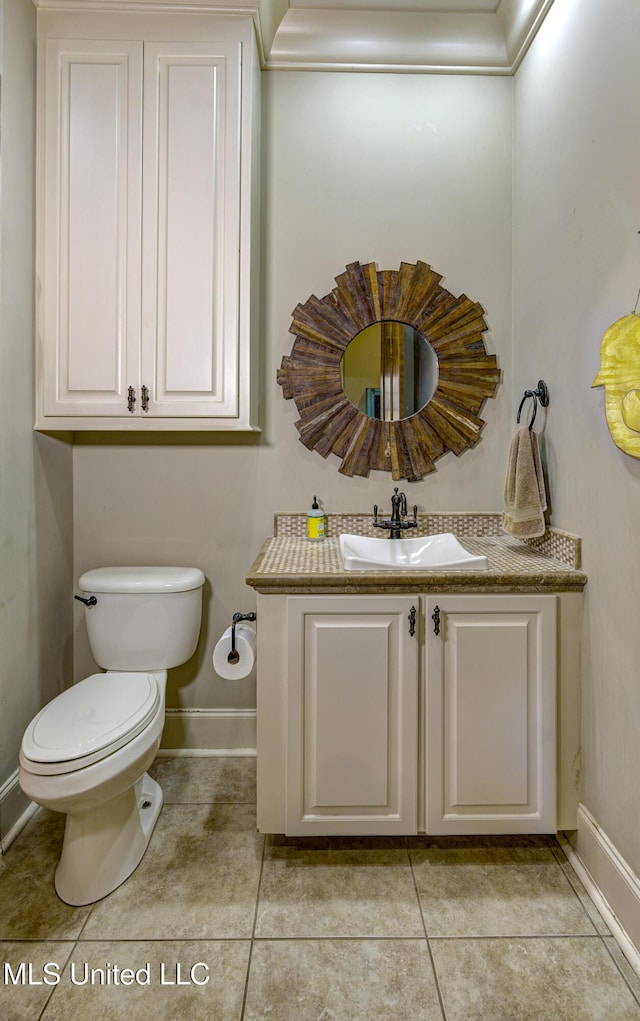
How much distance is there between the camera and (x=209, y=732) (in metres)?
2.22

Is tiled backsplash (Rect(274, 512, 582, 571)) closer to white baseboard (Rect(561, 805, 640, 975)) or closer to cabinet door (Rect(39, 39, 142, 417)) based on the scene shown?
cabinet door (Rect(39, 39, 142, 417))

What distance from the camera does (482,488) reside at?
2.20 meters

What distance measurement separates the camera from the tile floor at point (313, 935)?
1213 millimetres

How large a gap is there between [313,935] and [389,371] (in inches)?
71.8

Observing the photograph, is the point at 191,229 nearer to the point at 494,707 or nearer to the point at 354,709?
the point at 354,709

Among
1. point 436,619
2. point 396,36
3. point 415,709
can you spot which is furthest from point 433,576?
point 396,36

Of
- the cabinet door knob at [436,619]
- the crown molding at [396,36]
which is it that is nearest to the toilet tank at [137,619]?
the cabinet door knob at [436,619]

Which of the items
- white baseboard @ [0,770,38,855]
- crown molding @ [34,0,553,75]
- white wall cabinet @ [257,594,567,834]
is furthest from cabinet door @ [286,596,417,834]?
crown molding @ [34,0,553,75]

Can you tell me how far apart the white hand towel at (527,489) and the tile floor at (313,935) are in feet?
3.29

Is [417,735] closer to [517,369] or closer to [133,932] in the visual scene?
[133,932]

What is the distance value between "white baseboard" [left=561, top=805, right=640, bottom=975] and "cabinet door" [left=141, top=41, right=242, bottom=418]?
5.52 feet

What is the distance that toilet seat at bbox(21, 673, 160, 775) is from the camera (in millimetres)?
1382

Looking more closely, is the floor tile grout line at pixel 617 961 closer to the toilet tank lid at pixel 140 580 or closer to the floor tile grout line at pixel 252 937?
the floor tile grout line at pixel 252 937

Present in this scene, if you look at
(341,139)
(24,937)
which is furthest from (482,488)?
(24,937)
